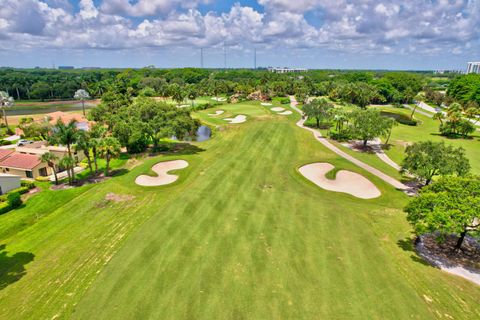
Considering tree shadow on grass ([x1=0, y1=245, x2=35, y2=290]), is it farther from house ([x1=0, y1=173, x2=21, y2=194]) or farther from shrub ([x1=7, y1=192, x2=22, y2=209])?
house ([x1=0, y1=173, x2=21, y2=194])

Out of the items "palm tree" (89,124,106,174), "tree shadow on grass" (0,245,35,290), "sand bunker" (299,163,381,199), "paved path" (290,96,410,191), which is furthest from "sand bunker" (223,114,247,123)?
"tree shadow on grass" (0,245,35,290)

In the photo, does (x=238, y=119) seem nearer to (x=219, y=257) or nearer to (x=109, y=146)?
(x=109, y=146)

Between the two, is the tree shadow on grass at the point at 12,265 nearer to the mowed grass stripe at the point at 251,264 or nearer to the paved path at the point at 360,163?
the mowed grass stripe at the point at 251,264

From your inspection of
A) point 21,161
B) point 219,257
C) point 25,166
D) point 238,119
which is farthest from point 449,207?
point 238,119

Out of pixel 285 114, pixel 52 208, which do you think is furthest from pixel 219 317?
pixel 285 114

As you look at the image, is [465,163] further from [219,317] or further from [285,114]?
[285,114]
